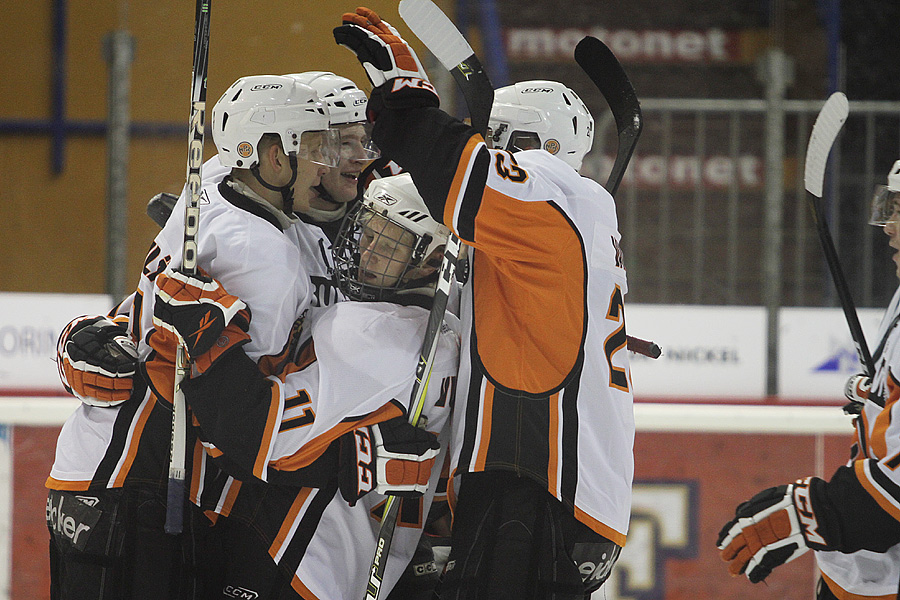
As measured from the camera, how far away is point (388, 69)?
1.55 m

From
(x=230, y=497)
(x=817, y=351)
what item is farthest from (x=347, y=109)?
(x=817, y=351)

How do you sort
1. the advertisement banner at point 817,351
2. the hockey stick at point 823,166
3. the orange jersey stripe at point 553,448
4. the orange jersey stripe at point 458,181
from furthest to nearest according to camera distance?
the advertisement banner at point 817,351 → the hockey stick at point 823,166 → the orange jersey stripe at point 553,448 → the orange jersey stripe at point 458,181

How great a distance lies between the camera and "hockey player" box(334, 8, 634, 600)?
156 centimetres

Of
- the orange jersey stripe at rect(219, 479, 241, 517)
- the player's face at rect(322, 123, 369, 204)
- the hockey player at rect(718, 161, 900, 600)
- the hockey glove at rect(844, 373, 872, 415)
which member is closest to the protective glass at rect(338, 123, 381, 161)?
the player's face at rect(322, 123, 369, 204)

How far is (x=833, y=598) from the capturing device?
1979mm

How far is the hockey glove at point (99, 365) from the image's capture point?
182cm

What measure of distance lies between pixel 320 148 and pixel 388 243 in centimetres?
30

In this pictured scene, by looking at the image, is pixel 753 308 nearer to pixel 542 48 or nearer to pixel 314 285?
pixel 542 48

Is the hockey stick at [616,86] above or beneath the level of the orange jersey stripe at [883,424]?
above

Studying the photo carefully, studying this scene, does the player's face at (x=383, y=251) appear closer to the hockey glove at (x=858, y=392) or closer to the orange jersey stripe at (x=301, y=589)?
the orange jersey stripe at (x=301, y=589)

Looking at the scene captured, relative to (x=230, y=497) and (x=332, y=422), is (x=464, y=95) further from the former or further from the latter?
(x=230, y=497)

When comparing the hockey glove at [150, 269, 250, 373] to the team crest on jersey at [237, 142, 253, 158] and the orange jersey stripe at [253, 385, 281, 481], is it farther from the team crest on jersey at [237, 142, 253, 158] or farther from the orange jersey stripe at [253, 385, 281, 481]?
the team crest on jersey at [237, 142, 253, 158]

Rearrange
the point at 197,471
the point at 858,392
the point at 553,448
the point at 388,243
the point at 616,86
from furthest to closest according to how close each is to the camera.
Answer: the point at 858,392 → the point at 616,86 → the point at 197,471 → the point at 388,243 → the point at 553,448

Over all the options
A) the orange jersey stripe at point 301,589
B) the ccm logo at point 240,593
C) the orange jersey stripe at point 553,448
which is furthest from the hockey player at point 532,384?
the ccm logo at point 240,593
